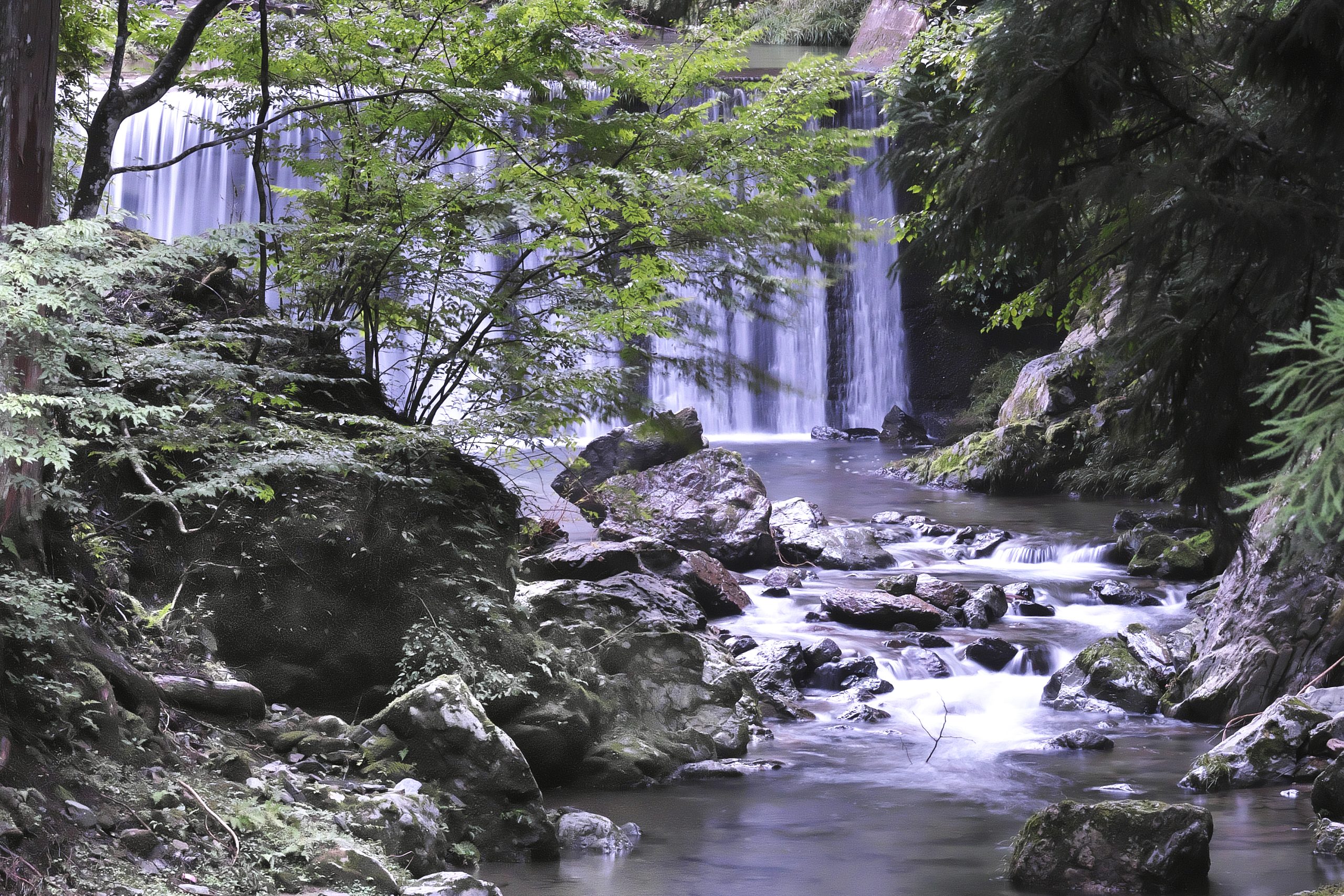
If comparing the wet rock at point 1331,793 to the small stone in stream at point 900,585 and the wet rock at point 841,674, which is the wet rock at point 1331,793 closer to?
the wet rock at point 841,674

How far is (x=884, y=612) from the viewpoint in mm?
10609

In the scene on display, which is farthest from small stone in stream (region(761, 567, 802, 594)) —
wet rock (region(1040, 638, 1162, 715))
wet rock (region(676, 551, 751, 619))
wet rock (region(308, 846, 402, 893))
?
wet rock (region(308, 846, 402, 893))

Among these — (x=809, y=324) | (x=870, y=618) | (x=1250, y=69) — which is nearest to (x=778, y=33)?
(x=809, y=324)

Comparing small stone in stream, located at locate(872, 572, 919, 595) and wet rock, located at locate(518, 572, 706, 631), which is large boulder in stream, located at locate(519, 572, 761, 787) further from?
small stone in stream, located at locate(872, 572, 919, 595)

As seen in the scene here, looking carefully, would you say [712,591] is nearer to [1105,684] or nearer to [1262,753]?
[1105,684]

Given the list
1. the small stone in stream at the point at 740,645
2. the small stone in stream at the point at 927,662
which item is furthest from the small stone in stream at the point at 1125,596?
the small stone in stream at the point at 740,645

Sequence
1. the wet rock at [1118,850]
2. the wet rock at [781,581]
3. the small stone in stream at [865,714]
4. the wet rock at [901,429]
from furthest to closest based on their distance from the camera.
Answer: the wet rock at [901,429] < the wet rock at [781,581] < the small stone in stream at [865,714] < the wet rock at [1118,850]

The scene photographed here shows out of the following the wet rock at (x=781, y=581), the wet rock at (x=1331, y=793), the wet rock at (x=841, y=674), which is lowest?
the wet rock at (x=841, y=674)

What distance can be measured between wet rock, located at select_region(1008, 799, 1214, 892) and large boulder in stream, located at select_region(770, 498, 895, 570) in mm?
7949

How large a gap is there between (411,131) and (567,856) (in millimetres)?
4934

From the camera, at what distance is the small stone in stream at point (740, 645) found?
9.77 m

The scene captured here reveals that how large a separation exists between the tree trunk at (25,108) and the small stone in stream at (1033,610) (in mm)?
9634

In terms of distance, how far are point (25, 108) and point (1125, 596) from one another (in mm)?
10671

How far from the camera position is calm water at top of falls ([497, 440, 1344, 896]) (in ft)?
17.3
